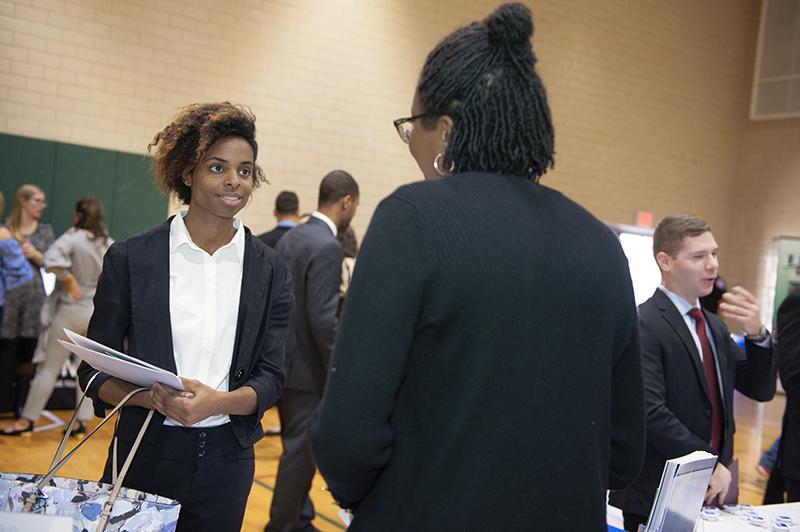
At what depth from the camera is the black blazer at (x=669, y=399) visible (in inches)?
106

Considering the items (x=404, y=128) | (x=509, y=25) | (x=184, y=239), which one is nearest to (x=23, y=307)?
(x=184, y=239)

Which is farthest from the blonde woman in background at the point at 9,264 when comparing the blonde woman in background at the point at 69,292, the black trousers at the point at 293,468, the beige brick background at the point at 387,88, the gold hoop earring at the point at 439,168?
the gold hoop earring at the point at 439,168

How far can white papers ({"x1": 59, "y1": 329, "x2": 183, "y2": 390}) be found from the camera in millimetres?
1785

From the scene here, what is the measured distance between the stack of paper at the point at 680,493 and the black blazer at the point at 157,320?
3.38ft

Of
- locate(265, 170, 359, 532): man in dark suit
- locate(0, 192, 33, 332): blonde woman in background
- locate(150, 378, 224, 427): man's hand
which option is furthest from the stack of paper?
locate(0, 192, 33, 332): blonde woman in background

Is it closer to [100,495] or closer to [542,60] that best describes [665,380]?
[100,495]

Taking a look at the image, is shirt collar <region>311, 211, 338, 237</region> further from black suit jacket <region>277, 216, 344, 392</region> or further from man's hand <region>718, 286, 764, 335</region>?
man's hand <region>718, 286, 764, 335</region>

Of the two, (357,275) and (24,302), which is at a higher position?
(357,275)

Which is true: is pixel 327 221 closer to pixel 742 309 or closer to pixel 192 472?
pixel 742 309

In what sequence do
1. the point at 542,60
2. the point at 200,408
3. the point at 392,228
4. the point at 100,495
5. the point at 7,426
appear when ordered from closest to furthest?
the point at 392,228 → the point at 100,495 → the point at 200,408 → the point at 7,426 → the point at 542,60

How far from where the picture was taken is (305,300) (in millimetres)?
4137

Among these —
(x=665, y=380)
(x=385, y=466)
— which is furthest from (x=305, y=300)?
(x=385, y=466)

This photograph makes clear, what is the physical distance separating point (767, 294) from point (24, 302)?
33.1 ft

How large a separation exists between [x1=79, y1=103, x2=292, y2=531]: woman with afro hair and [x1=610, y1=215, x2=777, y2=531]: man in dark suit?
1.35 m
